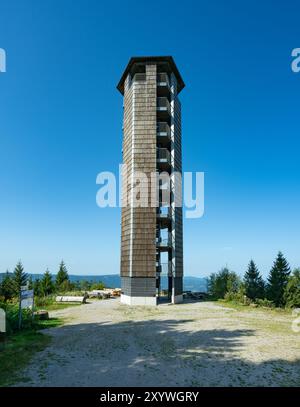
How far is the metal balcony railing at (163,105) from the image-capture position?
110 ft

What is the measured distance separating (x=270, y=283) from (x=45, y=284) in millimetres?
42925

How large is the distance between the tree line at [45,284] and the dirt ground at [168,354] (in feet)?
91.2

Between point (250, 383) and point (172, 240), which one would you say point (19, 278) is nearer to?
point (172, 240)

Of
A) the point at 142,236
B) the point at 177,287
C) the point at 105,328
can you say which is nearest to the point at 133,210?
the point at 142,236

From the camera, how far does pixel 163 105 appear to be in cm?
3431

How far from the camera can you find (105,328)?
1711 cm

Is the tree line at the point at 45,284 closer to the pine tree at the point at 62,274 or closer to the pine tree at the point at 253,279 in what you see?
the pine tree at the point at 62,274

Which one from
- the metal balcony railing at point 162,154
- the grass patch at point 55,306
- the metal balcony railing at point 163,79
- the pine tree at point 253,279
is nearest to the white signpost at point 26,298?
the grass patch at point 55,306

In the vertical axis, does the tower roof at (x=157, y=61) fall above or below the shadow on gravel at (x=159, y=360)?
above

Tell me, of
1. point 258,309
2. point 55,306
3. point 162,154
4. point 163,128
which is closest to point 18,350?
point 55,306

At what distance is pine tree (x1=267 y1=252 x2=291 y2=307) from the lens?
194 ft

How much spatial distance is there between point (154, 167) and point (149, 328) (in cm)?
1812

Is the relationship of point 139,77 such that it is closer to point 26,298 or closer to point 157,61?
point 157,61

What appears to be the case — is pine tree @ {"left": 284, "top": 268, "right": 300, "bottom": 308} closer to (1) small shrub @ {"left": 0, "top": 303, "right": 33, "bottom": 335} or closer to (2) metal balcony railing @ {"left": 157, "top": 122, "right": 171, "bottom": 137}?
(2) metal balcony railing @ {"left": 157, "top": 122, "right": 171, "bottom": 137}
